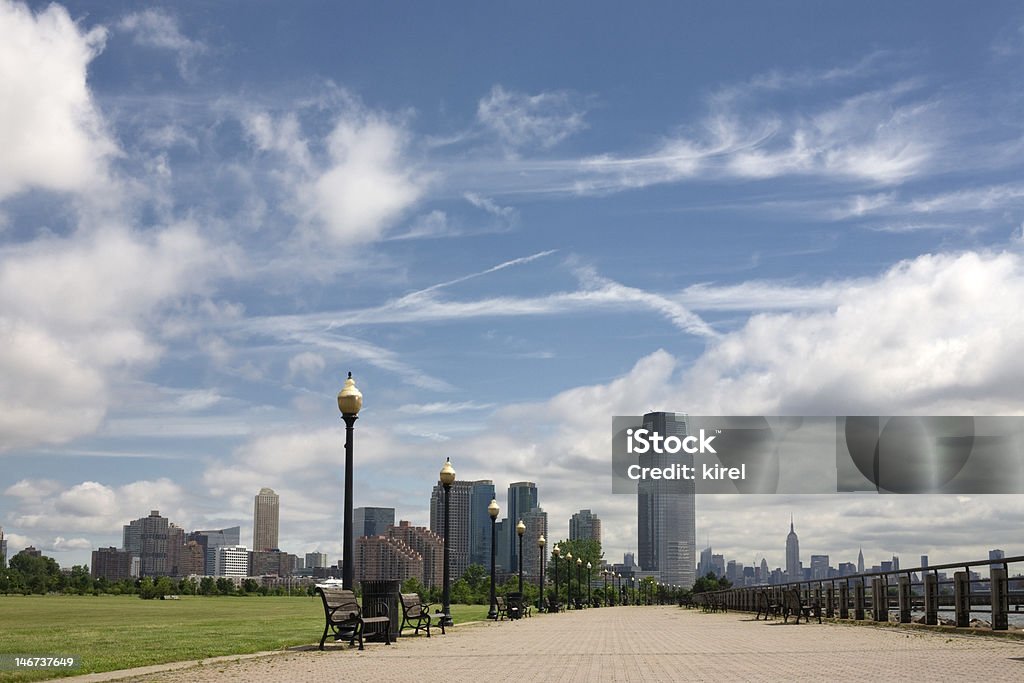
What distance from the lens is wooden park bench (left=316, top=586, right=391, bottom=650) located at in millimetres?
18250

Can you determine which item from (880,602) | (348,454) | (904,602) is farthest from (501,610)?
(348,454)

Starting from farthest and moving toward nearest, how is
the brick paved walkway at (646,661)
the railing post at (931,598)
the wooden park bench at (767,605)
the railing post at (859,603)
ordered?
the wooden park bench at (767,605), the railing post at (859,603), the railing post at (931,598), the brick paved walkway at (646,661)

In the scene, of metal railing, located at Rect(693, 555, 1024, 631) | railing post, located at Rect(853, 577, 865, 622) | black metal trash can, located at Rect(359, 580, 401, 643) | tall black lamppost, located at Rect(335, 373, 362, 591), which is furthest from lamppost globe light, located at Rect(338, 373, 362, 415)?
railing post, located at Rect(853, 577, 865, 622)

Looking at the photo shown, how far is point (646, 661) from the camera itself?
15.5 metres

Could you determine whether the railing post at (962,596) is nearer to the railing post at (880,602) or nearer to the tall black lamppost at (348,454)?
the railing post at (880,602)

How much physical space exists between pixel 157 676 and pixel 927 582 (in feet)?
52.8

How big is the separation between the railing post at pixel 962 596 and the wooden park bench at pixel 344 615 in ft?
34.8

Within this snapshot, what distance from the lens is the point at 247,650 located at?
1703cm

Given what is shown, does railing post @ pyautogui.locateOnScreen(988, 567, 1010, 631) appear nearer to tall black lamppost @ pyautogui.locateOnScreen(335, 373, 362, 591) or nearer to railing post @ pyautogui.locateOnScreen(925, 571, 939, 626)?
railing post @ pyautogui.locateOnScreen(925, 571, 939, 626)

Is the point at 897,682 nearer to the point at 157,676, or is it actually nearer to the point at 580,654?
the point at 580,654

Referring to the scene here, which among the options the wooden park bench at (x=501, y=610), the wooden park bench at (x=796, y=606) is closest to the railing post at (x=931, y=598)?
the wooden park bench at (x=796, y=606)

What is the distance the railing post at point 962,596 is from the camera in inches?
803

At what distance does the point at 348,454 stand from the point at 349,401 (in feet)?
3.22

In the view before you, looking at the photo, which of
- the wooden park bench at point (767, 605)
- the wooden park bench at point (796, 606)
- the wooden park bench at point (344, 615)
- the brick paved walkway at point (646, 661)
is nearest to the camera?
the brick paved walkway at point (646, 661)
